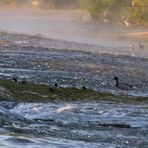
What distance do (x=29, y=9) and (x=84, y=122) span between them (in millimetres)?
100100

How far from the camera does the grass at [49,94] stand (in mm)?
21484

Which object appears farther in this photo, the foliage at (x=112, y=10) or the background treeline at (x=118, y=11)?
the foliage at (x=112, y=10)

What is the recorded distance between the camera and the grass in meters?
21.5

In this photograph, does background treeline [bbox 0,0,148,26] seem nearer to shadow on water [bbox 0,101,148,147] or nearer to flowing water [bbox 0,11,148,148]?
flowing water [bbox 0,11,148,148]

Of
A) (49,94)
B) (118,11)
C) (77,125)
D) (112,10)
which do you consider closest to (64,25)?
(112,10)

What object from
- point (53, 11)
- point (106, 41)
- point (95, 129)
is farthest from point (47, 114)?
point (53, 11)

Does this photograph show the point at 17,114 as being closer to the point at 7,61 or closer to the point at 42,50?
the point at 7,61

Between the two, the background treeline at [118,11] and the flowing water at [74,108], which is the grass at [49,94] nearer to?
the flowing water at [74,108]

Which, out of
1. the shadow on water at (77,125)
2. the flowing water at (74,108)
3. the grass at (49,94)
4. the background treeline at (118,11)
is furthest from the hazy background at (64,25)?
the shadow on water at (77,125)

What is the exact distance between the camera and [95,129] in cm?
1709

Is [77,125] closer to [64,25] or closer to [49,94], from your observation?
[49,94]

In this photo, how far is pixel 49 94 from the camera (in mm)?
22219

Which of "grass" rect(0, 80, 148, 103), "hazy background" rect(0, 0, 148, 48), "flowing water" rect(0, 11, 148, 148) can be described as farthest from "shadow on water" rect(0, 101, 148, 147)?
"hazy background" rect(0, 0, 148, 48)

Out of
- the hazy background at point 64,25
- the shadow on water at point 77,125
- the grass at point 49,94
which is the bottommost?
the shadow on water at point 77,125
